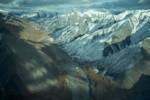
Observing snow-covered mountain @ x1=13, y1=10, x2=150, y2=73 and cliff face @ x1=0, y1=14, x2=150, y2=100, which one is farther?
snow-covered mountain @ x1=13, y1=10, x2=150, y2=73

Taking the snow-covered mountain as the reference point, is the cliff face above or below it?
→ above

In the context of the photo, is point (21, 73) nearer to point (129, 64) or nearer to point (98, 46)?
point (129, 64)

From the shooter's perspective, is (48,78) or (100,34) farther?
(100,34)

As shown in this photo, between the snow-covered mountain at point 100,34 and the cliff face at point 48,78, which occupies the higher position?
the cliff face at point 48,78

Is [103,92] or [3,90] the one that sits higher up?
[3,90]

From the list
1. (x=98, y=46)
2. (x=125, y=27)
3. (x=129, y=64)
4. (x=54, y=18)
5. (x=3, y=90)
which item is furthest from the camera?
(x=54, y=18)

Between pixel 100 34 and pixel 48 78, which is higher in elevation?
pixel 48 78

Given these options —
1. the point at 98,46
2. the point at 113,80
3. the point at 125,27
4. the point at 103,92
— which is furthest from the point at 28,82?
the point at 125,27

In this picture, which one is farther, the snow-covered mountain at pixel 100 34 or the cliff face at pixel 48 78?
the snow-covered mountain at pixel 100 34
